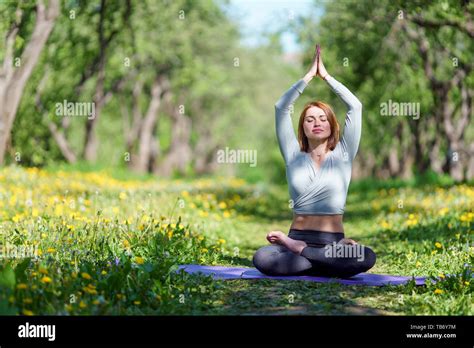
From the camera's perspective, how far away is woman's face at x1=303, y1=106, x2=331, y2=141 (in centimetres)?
698

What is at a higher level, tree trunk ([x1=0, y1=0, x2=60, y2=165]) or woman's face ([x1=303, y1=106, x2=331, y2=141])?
tree trunk ([x1=0, y1=0, x2=60, y2=165])

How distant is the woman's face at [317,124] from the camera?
6984 millimetres

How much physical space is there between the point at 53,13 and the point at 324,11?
44.4ft

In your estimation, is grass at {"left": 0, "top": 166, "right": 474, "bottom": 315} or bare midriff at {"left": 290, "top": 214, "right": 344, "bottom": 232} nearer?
grass at {"left": 0, "top": 166, "right": 474, "bottom": 315}

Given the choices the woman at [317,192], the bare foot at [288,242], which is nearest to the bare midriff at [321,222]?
the woman at [317,192]

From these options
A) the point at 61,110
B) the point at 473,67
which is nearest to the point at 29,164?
the point at 61,110

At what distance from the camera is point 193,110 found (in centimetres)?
4728

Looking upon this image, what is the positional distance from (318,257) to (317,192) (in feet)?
2.15

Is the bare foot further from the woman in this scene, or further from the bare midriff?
the bare midriff

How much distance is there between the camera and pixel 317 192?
6914 mm

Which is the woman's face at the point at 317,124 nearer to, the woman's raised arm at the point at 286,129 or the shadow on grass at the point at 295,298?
the woman's raised arm at the point at 286,129

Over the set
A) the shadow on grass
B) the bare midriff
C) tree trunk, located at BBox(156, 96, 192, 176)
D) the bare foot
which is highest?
tree trunk, located at BBox(156, 96, 192, 176)

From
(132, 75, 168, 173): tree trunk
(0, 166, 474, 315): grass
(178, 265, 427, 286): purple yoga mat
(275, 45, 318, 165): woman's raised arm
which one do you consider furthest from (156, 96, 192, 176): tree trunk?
(275, 45, 318, 165): woman's raised arm
